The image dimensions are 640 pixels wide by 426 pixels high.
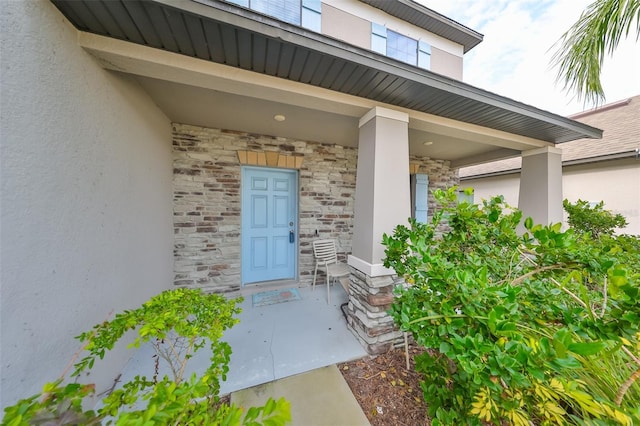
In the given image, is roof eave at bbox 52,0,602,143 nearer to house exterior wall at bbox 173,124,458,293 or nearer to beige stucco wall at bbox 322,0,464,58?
house exterior wall at bbox 173,124,458,293

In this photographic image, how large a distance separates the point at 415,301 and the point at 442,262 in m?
0.28

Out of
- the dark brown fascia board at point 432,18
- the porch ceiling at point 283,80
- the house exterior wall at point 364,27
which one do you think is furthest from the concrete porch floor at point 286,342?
the dark brown fascia board at point 432,18

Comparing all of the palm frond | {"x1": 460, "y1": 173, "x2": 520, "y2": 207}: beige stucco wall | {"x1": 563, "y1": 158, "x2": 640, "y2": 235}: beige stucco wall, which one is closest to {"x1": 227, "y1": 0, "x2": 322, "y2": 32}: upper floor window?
the palm frond

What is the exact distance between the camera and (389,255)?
188cm

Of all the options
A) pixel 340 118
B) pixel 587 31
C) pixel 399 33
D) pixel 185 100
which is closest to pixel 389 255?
pixel 340 118

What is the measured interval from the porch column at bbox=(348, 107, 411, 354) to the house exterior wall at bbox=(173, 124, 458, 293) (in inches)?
57.4

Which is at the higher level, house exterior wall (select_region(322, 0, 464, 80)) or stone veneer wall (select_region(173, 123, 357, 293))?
house exterior wall (select_region(322, 0, 464, 80))

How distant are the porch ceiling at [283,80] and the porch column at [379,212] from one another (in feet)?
0.95

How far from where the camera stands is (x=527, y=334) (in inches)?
39.2

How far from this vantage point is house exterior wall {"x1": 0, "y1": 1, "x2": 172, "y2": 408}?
0.99 metres

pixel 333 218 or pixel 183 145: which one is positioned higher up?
pixel 183 145

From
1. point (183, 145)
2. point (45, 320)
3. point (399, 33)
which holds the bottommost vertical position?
point (45, 320)

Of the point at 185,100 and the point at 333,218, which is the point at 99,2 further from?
the point at 333,218

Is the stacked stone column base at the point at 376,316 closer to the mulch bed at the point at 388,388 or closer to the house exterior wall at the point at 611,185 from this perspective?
the mulch bed at the point at 388,388
